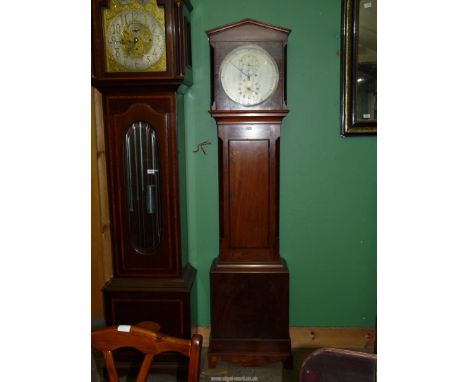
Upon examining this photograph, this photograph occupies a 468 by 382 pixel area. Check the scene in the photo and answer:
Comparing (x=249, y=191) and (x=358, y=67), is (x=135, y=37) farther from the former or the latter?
(x=358, y=67)

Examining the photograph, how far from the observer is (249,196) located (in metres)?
2.36

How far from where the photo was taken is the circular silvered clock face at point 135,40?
2.09 m

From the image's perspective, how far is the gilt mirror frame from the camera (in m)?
2.35

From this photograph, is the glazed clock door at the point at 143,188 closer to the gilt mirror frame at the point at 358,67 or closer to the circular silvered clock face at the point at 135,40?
the circular silvered clock face at the point at 135,40

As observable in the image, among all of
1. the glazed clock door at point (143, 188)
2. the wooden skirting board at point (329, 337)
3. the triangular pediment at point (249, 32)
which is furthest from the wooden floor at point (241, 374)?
the triangular pediment at point (249, 32)

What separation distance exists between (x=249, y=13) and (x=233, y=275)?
158cm

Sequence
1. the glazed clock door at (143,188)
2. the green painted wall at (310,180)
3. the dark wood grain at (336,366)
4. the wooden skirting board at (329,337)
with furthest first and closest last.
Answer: the wooden skirting board at (329,337) < the green painted wall at (310,180) < the glazed clock door at (143,188) < the dark wood grain at (336,366)

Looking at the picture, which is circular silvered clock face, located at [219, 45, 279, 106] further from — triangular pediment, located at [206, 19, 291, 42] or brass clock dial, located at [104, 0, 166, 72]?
brass clock dial, located at [104, 0, 166, 72]

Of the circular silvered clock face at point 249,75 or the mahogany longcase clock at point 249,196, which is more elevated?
the circular silvered clock face at point 249,75

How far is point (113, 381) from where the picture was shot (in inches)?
51.6

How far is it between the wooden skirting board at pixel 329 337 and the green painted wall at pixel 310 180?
0.05 m

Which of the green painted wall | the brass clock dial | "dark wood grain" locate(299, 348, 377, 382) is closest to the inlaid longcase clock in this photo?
the brass clock dial

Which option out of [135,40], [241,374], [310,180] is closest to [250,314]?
[241,374]
